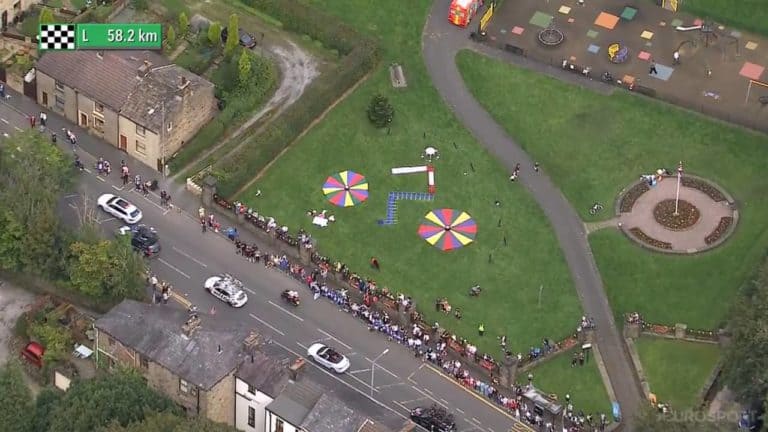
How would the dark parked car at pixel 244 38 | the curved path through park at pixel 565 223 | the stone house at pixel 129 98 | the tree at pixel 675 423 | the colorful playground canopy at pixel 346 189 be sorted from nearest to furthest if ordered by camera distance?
1. the tree at pixel 675 423
2. the curved path through park at pixel 565 223
3. the colorful playground canopy at pixel 346 189
4. the stone house at pixel 129 98
5. the dark parked car at pixel 244 38

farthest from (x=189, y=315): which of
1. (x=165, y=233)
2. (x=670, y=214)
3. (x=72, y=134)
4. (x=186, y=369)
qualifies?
(x=670, y=214)

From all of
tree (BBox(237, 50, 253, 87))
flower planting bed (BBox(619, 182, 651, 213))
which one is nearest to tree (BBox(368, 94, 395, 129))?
tree (BBox(237, 50, 253, 87))

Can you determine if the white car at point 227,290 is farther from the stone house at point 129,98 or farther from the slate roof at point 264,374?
the stone house at point 129,98

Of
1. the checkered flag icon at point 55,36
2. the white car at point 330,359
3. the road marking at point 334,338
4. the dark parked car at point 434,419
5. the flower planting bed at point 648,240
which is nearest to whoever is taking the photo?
the dark parked car at point 434,419

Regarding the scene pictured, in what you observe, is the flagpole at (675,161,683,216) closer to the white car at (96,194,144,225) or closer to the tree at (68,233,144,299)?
the white car at (96,194,144,225)

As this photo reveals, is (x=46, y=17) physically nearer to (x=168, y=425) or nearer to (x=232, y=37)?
(x=232, y=37)

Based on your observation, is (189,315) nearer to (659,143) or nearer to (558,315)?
(558,315)

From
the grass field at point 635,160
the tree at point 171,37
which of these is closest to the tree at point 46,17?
the tree at point 171,37
